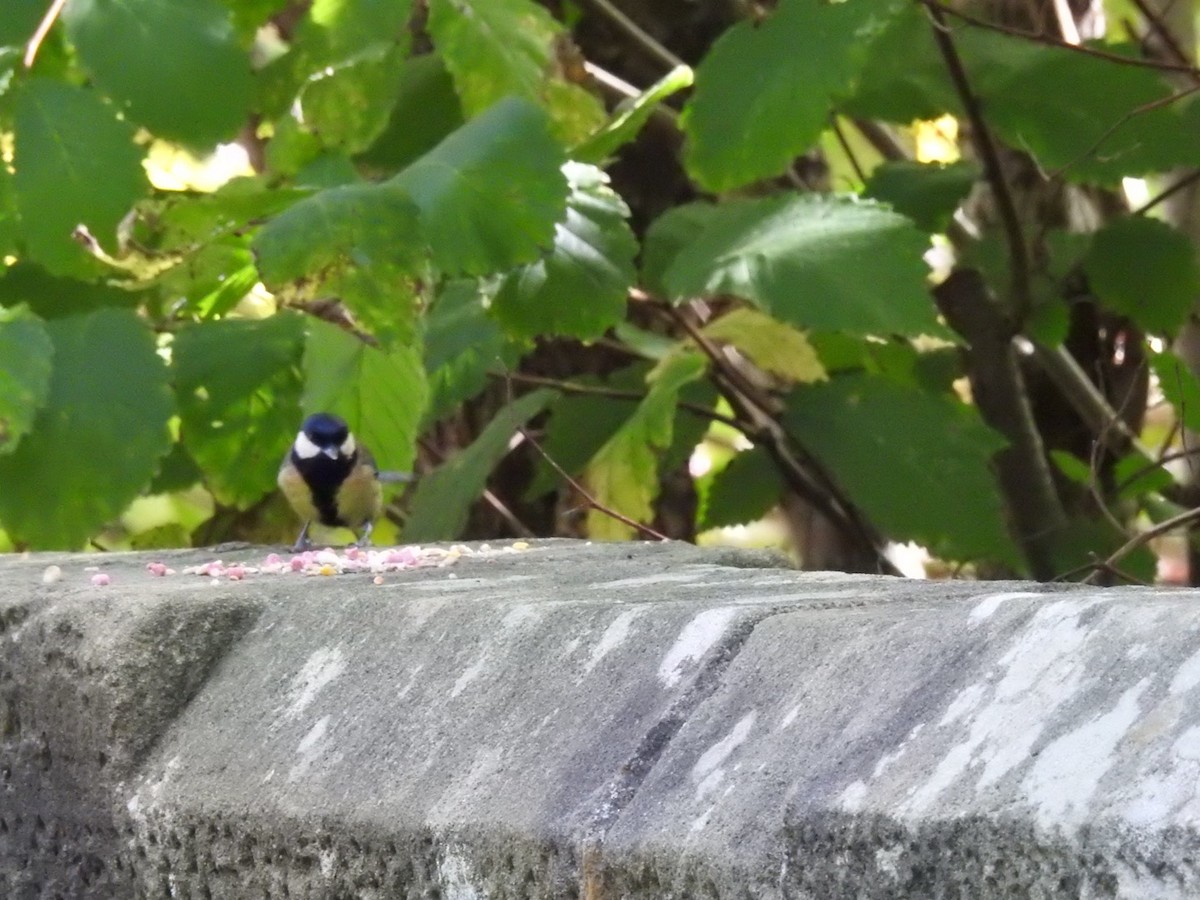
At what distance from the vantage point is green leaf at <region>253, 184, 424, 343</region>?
2.58 metres

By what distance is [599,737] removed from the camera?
1298mm

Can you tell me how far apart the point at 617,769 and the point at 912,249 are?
6.16 ft

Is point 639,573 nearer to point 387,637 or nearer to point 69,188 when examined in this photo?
point 387,637

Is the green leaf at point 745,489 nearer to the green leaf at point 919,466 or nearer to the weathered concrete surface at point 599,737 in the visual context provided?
the green leaf at point 919,466

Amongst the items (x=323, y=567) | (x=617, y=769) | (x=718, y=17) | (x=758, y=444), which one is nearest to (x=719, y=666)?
(x=617, y=769)

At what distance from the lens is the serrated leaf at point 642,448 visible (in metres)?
3.08

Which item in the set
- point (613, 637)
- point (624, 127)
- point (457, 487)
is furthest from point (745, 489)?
point (613, 637)

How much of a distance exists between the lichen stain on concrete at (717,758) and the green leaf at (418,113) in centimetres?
259

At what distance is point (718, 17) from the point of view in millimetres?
4371

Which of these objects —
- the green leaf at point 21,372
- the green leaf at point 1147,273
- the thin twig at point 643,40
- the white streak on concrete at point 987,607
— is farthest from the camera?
the thin twig at point 643,40

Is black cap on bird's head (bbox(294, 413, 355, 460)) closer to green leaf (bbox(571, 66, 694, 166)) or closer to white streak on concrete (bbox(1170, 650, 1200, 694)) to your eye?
green leaf (bbox(571, 66, 694, 166))

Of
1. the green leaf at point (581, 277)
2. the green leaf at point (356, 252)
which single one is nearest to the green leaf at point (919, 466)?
the green leaf at point (581, 277)

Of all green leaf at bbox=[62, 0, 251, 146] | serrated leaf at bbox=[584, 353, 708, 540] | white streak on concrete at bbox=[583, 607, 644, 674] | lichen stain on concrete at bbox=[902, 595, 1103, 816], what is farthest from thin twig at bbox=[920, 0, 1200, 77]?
lichen stain on concrete at bbox=[902, 595, 1103, 816]

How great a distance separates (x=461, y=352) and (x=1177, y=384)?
1422 mm
